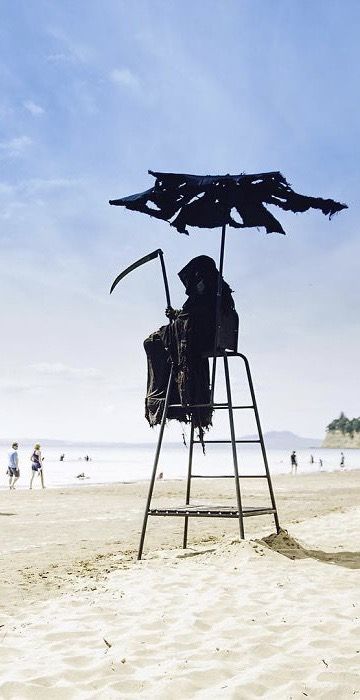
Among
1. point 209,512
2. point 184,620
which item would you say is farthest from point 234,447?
point 184,620

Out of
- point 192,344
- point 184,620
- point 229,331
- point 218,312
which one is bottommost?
point 184,620

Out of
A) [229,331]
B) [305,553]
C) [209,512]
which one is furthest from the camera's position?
[229,331]

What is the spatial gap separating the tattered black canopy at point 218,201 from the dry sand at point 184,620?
4.68 meters

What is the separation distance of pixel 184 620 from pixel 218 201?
5769 mm

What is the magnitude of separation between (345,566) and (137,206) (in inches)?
228

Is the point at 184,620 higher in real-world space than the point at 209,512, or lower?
lower

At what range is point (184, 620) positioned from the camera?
5691 millimetres

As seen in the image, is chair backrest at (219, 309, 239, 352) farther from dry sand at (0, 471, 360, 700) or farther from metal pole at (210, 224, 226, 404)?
dry sand at (0, 471, 360, 700)

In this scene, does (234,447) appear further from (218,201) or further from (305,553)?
(218,201)

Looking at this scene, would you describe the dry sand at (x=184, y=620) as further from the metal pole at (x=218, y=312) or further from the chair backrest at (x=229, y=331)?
the chair backrest at (x=229, y=331)

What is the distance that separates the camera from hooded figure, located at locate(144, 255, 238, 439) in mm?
9023

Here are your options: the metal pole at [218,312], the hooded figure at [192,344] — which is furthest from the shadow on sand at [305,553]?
the metal pole at [218,312]

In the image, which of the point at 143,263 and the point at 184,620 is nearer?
the point at 184,620

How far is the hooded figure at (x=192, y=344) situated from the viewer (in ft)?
29.6
